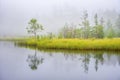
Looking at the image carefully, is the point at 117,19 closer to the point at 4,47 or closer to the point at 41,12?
the point at 41,12

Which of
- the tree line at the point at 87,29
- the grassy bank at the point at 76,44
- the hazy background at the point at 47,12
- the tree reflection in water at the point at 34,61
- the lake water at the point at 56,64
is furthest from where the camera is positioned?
the grassy bank at the point at 76,44

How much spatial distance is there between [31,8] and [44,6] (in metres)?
0.34

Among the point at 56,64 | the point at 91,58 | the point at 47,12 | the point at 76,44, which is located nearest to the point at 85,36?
the point at 76,44

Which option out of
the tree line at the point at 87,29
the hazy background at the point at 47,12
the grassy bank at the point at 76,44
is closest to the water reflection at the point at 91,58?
the grassy bank at the point at 76,44

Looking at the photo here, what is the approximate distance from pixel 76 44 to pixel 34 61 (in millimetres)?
1432

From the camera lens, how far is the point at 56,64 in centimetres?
526

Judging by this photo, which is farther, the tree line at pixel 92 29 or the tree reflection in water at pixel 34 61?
the tree line at pixel 92 29

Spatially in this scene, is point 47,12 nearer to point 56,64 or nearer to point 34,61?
point 34,61

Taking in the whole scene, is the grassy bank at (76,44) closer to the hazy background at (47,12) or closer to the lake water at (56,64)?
the lake water at (56,64)

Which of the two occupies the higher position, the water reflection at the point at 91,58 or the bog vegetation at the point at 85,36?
the bog vegetation at the point at 85,36

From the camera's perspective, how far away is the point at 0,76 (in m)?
4.48

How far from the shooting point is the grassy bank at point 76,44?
6.46 m

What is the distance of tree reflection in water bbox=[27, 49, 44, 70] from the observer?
205 inches

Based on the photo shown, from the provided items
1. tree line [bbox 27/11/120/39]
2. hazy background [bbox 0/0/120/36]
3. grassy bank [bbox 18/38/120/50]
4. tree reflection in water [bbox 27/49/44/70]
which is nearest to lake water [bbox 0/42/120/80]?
tree reflection in water [bbox 27/49/44/70]
